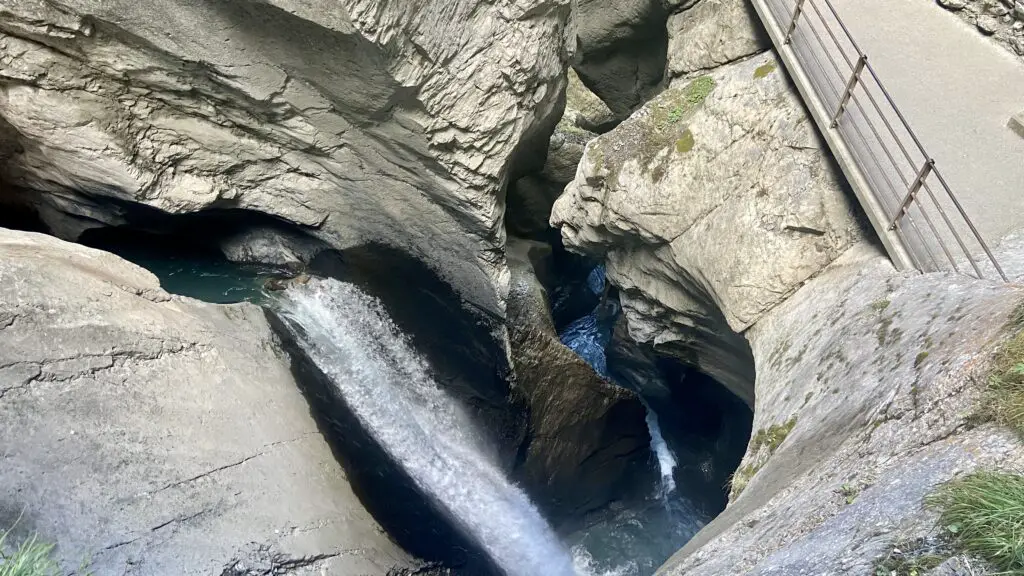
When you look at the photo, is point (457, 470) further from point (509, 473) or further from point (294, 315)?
point (294, 315)

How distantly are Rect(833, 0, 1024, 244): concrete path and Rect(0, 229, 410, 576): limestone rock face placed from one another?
24.8ft

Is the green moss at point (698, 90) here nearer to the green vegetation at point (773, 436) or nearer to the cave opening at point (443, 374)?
the cave opening at point (443, 374)

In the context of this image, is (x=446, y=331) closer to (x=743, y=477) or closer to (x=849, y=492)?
(x=743, y=477)

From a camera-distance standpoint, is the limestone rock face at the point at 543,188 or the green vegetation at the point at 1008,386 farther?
the limestone rock face at the point at 543,188

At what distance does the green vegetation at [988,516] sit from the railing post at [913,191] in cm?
329

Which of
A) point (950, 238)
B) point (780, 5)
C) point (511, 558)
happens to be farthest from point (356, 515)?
point (780, 5)

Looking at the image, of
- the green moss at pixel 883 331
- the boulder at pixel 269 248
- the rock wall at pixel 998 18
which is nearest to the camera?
the green moss at pixel 883 331

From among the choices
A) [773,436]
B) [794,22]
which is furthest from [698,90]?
[773,436]

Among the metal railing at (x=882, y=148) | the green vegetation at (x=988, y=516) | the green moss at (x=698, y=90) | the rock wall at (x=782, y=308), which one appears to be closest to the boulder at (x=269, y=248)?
the rock wall at (x=782, y=308)

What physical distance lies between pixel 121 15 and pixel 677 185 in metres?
7.29

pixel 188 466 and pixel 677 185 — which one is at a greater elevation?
pixel 677 185

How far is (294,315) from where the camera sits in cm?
930

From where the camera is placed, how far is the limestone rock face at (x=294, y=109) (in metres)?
7.39

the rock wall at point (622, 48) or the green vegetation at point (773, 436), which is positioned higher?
the rock wall at point (622, 48)
